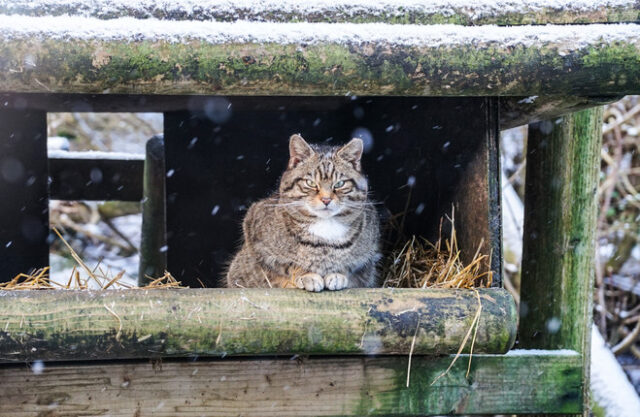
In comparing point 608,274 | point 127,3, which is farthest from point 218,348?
point 608,274

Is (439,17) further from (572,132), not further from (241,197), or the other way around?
(241,197)

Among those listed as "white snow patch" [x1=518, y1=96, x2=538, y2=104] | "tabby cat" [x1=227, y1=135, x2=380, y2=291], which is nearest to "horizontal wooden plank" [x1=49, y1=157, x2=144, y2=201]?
"tabby cat" [x1=227, y1=135, x2=380, y2=291]

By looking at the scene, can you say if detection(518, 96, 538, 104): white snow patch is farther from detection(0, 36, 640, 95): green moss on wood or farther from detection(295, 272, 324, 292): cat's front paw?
detection(295, 272, 324, 292): cat's front paw

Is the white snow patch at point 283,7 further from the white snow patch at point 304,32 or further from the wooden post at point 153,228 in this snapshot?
the wooden post at point 153,228

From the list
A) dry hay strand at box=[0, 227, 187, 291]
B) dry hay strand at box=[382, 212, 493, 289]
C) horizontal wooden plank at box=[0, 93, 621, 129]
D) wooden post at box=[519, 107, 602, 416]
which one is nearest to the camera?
dry hay strand at box=[0, 227, 187, 291]

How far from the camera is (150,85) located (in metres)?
2.28

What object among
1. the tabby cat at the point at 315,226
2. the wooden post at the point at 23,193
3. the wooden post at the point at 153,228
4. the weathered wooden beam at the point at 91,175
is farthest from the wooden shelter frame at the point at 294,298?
the weathered wooden beam at the point at 91,175

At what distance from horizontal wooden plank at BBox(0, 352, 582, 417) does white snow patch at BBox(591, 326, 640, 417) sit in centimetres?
128

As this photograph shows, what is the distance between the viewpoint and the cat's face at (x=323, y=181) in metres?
3.21

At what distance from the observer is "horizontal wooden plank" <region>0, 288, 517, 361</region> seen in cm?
232

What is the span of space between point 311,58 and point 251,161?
2193mm

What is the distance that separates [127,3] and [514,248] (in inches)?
176

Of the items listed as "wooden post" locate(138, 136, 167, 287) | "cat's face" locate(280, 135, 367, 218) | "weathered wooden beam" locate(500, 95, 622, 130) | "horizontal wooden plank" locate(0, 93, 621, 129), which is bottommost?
"wooden post" locate(138, 136, 167, 287)

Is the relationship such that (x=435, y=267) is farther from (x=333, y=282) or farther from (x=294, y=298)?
(x=294, y=298)
